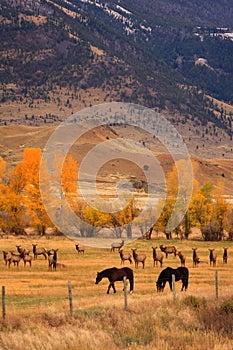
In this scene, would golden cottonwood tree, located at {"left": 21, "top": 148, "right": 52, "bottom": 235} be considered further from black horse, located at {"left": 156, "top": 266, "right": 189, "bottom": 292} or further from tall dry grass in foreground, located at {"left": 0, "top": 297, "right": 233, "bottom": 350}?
tall dry grass in foreground, located at {"left": 0, "top": 297, "right": 233, "bottom": 350}

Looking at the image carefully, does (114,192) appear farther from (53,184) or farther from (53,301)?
(53,301)

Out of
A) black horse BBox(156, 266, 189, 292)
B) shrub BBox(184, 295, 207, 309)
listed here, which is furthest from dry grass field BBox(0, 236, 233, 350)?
black horse BBox(156, 266, 189, 292)

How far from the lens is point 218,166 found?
185000 millimetres

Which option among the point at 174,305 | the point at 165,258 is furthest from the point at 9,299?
the point at 165,258

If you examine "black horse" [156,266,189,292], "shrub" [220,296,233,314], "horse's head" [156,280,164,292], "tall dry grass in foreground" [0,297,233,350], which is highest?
"shrub" [220,296,233,314]

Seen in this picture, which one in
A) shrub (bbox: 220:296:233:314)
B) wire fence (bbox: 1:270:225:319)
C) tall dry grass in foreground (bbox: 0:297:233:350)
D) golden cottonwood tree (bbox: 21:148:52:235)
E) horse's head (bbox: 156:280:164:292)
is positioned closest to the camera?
tall dry grass in foreground (bbox: 0:297:233:350)

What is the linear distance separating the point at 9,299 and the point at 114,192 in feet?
280

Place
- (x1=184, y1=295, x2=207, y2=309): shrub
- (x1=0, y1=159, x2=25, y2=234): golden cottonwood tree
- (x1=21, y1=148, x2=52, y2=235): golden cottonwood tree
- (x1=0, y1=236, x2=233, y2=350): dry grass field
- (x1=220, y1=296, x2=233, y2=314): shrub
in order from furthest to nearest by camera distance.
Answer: (x1=0, y1=159, x2=25, y2=234): golden cottonwood tree, (x1=21, y1=148, x2=52, y2=235): golden cottonwood tree, (x1=184, y1=295, x2=207, y2=309): shrub, (x1=220, y1=296, x2=233, y2=314): shrub, (x1=0, y1=236, x2=233, y2=350): dry grass field

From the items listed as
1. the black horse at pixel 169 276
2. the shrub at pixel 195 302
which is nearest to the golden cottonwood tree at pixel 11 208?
the black horse at pixel 169 276

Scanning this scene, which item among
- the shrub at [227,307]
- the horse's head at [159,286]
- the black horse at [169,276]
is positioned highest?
the shrub at [227,307]

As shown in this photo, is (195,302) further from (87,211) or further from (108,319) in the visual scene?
(87,211)

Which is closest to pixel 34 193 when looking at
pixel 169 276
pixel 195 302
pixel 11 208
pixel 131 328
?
pixel 11 208

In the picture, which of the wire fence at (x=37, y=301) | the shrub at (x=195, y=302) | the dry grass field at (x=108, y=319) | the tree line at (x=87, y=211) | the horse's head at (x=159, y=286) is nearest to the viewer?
the dry grass field at (x=108, y=319)

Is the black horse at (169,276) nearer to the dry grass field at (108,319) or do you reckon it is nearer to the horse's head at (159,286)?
the horse's head at (159,286)
